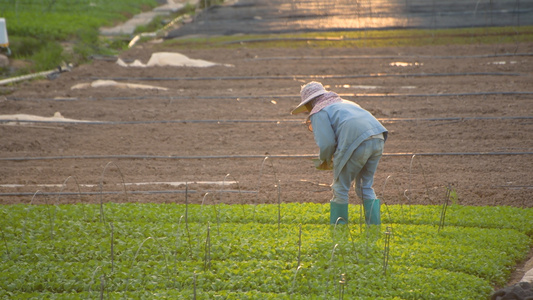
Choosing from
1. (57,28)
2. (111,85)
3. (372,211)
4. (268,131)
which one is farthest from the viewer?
(57,28)

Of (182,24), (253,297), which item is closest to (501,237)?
(253,297)

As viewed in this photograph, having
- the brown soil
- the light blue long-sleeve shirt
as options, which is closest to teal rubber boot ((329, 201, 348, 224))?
the light blue long-sleeve shirt

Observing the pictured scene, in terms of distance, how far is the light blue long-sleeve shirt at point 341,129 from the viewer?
22.2 ft

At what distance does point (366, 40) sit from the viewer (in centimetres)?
2020

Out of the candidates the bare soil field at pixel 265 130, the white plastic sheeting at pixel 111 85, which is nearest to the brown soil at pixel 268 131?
the bare soil field at pixel 265 130

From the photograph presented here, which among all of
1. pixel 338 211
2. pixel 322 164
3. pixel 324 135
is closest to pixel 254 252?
pixel 338 211

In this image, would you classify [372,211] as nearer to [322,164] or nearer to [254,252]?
[322,164]

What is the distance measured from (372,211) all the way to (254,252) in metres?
1.59

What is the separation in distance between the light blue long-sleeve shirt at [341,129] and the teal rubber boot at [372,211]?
510mm

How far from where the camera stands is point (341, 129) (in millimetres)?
6844

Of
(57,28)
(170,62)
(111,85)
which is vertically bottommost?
(111,85)

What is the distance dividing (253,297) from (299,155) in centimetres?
507

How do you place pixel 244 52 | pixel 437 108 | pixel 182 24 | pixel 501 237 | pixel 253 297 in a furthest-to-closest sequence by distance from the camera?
1. pixel 182 24
2. pixel 244 52
3. pixel 437 108
4. pixel 501 237
5. pixel 253 297

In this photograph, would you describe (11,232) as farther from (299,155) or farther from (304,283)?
(299,155)
